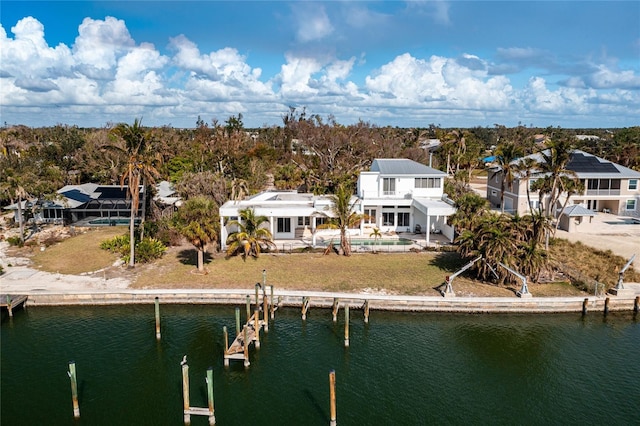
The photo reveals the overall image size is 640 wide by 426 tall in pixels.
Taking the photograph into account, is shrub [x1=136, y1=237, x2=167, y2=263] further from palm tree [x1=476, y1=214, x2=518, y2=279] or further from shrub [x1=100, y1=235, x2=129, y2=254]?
palm tree [x1=476, y1=214, x2=518, y2=279]

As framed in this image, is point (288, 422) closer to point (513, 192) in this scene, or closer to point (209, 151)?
point (513, 192)

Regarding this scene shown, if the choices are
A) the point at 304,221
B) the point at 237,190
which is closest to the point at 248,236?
the point at 304,221

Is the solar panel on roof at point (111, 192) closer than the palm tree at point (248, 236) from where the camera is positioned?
No

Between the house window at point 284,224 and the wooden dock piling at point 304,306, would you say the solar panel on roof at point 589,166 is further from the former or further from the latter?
the wooden dock piling at point 304,306

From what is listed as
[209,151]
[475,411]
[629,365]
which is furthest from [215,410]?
[209,151]

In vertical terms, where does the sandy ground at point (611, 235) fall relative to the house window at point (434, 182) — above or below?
below

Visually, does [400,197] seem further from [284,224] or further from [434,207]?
[284,224]

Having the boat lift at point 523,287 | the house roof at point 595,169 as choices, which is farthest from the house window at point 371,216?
the house roof at point 595,169
